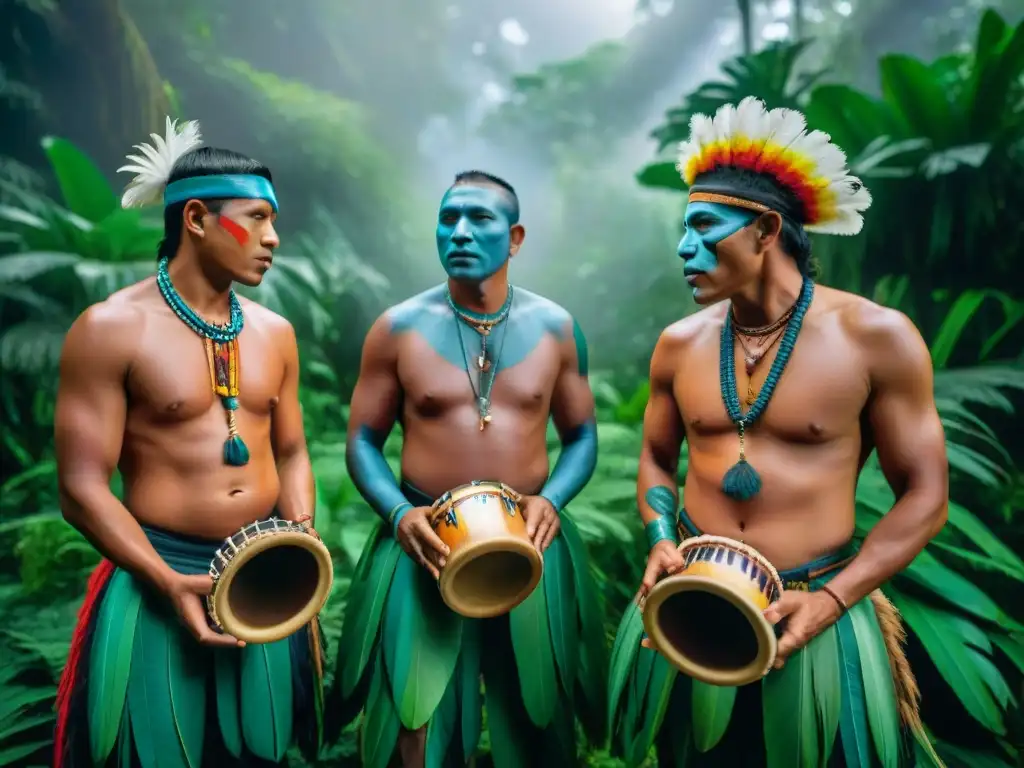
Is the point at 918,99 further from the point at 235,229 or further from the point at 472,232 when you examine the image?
the point at 235,229

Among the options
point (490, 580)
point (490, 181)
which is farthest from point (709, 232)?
point (490, 580)

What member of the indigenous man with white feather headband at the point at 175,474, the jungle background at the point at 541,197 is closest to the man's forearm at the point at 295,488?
the indigenous man with white feather headband at the point at 175,474

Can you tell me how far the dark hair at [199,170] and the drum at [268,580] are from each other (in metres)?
0.74

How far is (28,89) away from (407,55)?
224 inches

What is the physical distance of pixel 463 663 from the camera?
2088mm

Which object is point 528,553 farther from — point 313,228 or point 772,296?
point 313,228

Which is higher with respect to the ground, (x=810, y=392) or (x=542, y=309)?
(x=542, y=309)

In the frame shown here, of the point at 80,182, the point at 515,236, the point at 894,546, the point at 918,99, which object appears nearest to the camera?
the point at 894,546

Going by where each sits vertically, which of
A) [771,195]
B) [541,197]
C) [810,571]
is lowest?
[810,571]

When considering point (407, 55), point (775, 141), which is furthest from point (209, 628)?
point (407, 55)

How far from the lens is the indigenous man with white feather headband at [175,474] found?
168cm

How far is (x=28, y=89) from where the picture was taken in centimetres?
566

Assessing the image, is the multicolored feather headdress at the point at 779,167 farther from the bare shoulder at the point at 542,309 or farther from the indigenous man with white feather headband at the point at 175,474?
the indigenous man with white feather headband at the point at 175,474

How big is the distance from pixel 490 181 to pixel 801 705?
1.49 m
